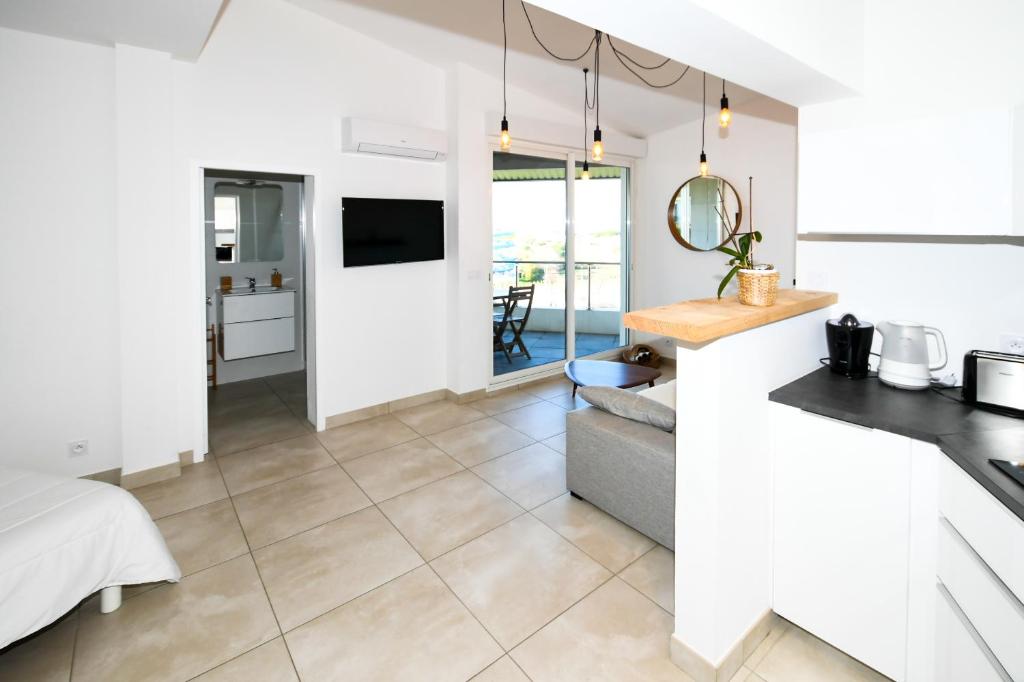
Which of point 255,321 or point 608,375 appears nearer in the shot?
point 608,375

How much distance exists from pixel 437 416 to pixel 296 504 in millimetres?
1665

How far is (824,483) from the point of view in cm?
183

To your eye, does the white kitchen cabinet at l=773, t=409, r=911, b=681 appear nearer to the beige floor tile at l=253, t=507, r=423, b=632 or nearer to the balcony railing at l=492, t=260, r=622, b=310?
the beige floor tile at l=253, t=507, r=423, b=632

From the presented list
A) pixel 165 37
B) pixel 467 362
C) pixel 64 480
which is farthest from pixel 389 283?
pixel 64 480

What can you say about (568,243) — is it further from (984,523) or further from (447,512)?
(984,523)

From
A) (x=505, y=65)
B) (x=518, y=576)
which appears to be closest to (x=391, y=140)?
(x=505, y=65)

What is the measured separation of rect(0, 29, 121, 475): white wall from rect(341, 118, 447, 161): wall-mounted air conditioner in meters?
1.49

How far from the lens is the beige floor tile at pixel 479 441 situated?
12.6ft

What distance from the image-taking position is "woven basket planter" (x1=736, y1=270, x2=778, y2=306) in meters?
1.98

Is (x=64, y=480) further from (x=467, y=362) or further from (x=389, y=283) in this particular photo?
(x=467, y=362)

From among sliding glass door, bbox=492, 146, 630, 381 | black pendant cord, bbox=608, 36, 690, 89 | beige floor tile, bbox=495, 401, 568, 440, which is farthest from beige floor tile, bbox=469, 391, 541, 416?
black pendant cord, bbox=608, 36, 690, 89

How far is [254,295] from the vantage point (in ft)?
18.0

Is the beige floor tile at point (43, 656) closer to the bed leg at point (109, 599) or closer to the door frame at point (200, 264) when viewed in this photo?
the bed leg at point (109, 599)

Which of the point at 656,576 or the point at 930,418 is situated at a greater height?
the point at 930,418
